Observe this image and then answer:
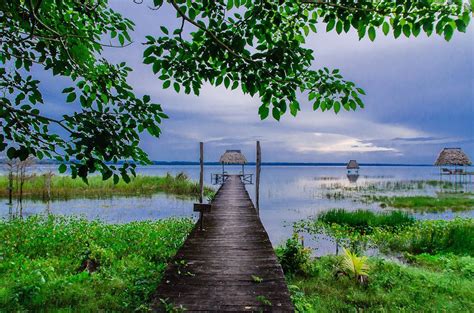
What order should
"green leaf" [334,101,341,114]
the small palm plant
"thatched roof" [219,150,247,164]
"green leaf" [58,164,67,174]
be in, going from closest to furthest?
"green leaf" [58,164,67,174]
"green leaf" [334,101,341,114]
the small palm plant
"thatched roof" [219,150,247,164]

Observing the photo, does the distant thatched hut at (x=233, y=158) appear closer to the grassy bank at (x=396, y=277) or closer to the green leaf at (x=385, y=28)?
the grassy bank at (x=396, y=277)

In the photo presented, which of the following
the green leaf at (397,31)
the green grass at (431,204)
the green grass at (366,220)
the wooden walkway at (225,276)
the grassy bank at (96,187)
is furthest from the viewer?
the grassy bank at (96,187)

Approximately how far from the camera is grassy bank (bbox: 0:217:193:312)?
520 cm

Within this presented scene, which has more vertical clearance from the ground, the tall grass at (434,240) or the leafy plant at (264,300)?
the leafy plant at (264,300)

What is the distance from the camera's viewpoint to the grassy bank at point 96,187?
2362cm

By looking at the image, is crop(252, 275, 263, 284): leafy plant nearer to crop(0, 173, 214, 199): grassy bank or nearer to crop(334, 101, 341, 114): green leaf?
crop(334, 101, 341, 114): green leaf

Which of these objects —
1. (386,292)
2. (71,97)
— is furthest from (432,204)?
(71,97)

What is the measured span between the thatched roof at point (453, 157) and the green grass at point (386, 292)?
35.6 meters

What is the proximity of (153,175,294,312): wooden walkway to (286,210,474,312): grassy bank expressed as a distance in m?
0.96

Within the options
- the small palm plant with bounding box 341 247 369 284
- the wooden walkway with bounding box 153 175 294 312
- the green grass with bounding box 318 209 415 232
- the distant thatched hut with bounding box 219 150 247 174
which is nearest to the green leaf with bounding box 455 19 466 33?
the wooden walkway with bounding box 153 175 294 312

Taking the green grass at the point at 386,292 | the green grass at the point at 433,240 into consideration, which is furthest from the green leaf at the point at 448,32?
the green grass at the point at 433,240

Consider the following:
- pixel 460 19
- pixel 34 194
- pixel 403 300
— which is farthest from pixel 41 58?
pixel 34 194

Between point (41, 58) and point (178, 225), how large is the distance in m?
10.1

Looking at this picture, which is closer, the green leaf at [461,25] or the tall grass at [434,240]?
the green leaf at [461,25]
